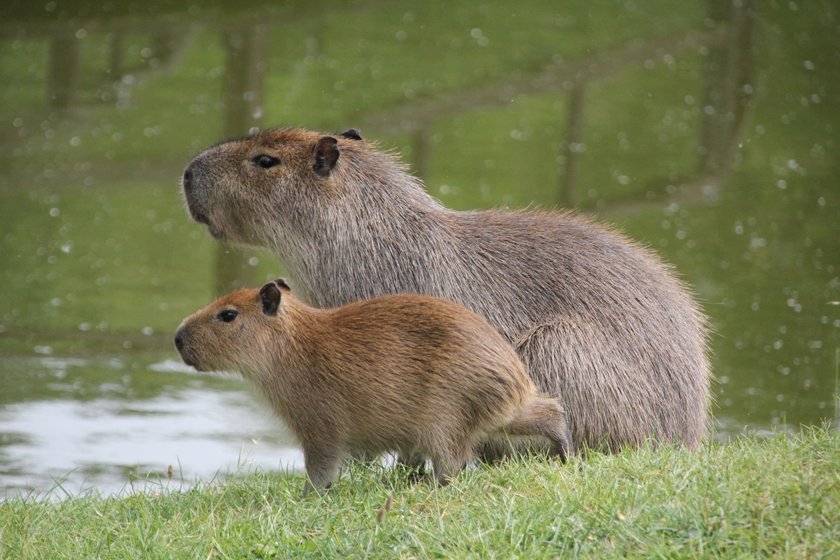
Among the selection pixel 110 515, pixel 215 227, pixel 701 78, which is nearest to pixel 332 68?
pixel 701 78

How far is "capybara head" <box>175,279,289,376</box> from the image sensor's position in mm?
5336

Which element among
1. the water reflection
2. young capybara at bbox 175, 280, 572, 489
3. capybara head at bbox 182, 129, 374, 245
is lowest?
the water reflection

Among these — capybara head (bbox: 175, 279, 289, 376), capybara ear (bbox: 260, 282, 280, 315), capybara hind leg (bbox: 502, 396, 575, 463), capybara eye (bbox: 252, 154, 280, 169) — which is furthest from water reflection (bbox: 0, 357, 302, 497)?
capybara hind leg (bbox: 502, 396, 575, 463)

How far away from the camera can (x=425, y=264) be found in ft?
19.6

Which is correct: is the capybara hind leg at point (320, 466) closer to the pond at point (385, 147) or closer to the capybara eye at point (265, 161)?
the capybara eye at point (265, 161)

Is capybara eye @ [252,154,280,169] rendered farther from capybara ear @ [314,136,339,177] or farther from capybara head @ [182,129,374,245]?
capybara ear @ [314,136,339,177]

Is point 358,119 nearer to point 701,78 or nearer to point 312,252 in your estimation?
point 701,78

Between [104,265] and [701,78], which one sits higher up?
[701,78]

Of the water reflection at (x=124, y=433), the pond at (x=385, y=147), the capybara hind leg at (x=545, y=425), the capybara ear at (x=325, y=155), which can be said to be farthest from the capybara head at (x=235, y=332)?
the pond at (x=385, y=147)

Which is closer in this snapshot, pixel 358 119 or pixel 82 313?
pixel 82 313

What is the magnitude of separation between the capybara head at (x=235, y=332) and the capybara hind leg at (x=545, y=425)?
1.06 meters

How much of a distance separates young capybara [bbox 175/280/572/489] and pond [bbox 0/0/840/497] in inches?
105

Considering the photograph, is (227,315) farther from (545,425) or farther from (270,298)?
(545,425)

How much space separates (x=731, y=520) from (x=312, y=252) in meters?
2.61
